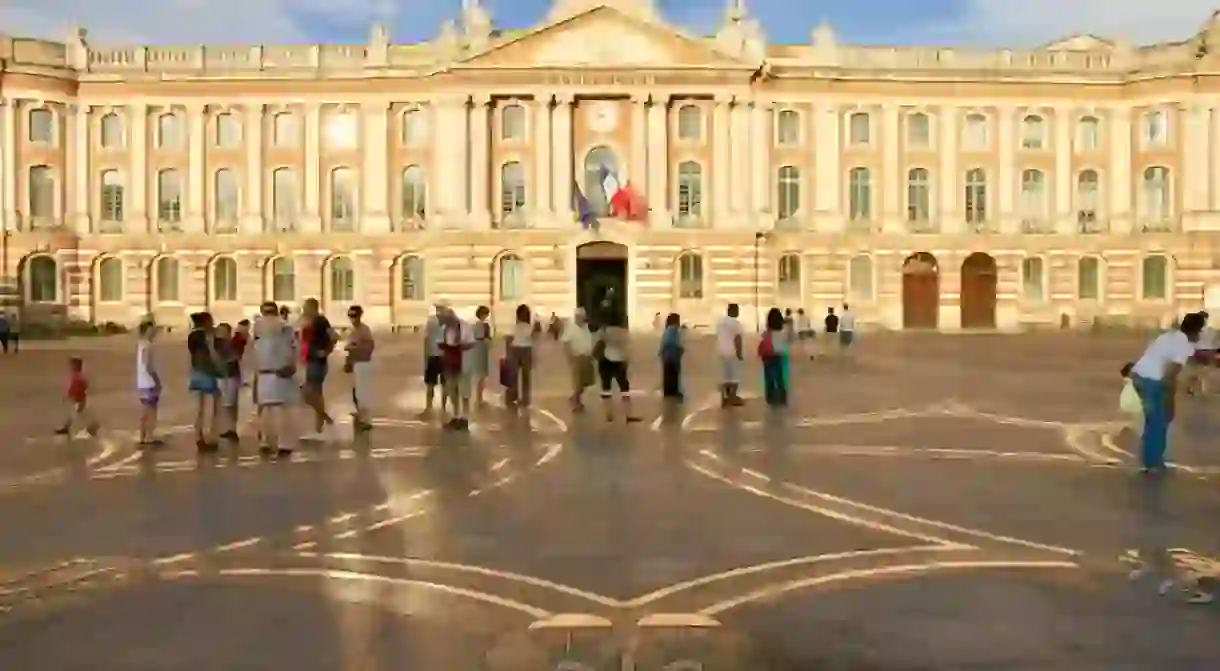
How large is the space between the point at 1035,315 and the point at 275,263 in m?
41.0

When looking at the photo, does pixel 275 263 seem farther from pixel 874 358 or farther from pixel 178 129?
pixel 874 358

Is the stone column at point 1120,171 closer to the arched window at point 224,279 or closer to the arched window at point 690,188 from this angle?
the arched window at point 690,188

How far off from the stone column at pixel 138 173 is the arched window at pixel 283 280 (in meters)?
6.85

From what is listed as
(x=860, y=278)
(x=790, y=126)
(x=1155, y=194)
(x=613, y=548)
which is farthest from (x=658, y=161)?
(x=613, y=548)

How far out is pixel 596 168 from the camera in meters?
66.9

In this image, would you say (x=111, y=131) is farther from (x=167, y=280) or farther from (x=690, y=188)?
(x=690, y=188)

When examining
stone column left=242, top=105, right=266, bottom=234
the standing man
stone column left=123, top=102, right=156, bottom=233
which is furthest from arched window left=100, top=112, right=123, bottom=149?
the standing man

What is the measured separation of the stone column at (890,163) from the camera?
225 feet

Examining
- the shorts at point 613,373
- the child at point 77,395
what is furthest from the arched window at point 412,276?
the child at point 77,395

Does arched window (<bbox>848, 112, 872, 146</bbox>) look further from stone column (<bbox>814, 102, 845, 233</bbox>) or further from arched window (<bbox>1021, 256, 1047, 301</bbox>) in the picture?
arched window (<bbox>1021, 256, 1047, 301</bbox>)

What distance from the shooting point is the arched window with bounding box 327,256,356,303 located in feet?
223

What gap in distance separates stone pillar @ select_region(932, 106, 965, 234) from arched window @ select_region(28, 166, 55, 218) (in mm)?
47070

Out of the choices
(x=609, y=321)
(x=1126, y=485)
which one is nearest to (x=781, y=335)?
(x=609, y=321)

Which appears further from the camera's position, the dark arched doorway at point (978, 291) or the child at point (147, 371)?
the dark arched doorway at point (978, 291)
